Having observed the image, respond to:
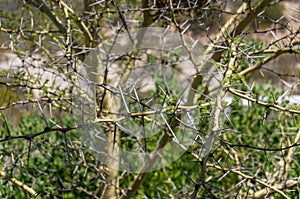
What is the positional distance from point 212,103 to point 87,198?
2.34 metres

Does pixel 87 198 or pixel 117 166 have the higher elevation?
pixel 117 166

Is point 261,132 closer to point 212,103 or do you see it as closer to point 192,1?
point 192,1

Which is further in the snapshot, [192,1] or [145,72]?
[145,72]

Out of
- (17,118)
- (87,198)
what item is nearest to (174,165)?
(87,198)

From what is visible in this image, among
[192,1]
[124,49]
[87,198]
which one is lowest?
[87,198]

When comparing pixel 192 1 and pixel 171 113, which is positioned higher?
pixel 192 1

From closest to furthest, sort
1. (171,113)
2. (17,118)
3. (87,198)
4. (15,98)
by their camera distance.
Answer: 1. (171,113)
2. (15,98)
3. (87,198)
4. (17,118)

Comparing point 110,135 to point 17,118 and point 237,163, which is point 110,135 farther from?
point 17,118

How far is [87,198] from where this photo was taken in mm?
3910

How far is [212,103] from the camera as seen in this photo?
178 cm

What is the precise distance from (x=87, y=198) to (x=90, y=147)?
1255mm

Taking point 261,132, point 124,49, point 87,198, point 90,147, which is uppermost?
point 124,49

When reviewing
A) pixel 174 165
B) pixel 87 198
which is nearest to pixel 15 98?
pixel 87 198

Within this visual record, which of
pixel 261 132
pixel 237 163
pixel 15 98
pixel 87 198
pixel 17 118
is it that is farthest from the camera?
A: pixel 17 118
